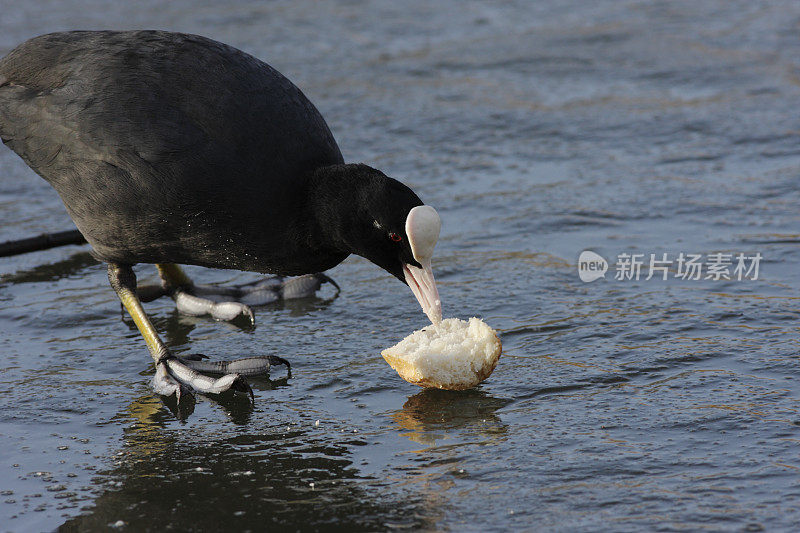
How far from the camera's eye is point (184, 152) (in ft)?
13.2

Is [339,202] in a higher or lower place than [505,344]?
Result: higher

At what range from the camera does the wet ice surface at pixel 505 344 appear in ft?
9.96

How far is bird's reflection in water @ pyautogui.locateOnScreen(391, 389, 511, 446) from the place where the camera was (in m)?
3.42

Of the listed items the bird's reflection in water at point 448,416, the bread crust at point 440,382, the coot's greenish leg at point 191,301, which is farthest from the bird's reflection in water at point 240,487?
the coot's greenish leg at point 191,301

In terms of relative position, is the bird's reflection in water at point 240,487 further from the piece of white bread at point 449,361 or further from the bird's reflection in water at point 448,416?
the piece of white bread at point 449,361

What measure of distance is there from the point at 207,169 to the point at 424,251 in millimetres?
926

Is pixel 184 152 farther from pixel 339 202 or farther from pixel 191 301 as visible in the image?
pixel 191 301

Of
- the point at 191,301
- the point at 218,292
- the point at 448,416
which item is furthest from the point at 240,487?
the point at 218,292

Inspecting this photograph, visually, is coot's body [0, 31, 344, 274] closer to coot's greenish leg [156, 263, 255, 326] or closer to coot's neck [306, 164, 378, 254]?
coot's neck [306, 164, 378, 254]

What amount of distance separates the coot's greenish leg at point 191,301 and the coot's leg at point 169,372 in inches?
14.9

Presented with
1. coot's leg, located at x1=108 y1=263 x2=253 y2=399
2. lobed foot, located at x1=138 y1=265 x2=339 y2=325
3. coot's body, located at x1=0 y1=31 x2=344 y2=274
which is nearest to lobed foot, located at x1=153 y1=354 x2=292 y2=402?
coot's leg, located at x1=108 y1=263 x2=253 y2=399

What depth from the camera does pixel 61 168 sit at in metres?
4.39

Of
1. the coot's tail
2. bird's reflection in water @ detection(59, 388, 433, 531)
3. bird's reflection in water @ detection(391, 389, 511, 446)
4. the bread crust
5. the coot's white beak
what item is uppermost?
the coot's white beak

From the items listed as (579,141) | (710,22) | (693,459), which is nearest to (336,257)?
(693,459)
